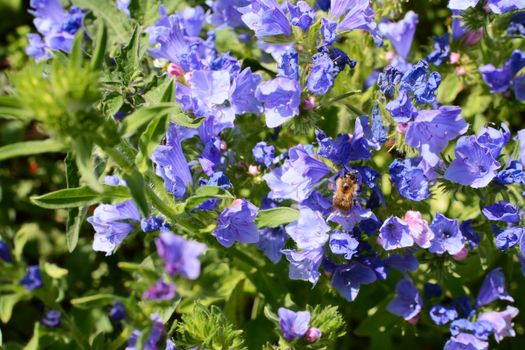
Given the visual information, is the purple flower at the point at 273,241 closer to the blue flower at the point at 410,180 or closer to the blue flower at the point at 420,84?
the blue flower at the point at 410,180

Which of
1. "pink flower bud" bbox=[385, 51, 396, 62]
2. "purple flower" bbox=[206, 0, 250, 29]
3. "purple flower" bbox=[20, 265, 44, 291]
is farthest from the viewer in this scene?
"pink flower bud" bbox=[385, 51, 396, 62]

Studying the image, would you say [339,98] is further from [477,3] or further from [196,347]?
[196,347]

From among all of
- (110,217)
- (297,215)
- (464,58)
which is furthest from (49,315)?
(464,58)

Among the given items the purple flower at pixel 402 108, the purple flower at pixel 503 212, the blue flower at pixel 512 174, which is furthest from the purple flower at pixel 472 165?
the purple flower at pixel 402 108

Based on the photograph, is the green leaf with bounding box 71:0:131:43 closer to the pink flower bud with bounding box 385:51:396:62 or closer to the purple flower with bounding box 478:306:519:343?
the pink flower bud with bounding box 385:51:396:62

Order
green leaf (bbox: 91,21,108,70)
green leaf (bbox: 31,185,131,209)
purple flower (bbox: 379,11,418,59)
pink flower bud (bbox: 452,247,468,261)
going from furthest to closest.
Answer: purple flower (bbox: 379,11,418,59)
pink flower bud (bbox: 452,247,468,261)
green leaf (bbox: 31,185,131,209)
green leaf (bbox: 91,21,108,70)

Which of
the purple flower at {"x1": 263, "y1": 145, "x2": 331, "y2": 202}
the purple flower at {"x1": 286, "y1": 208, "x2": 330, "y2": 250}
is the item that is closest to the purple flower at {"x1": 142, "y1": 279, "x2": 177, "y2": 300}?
the purple flower at {"x1": 286, "y1": 208, "x2": 330, "y2": 250}
